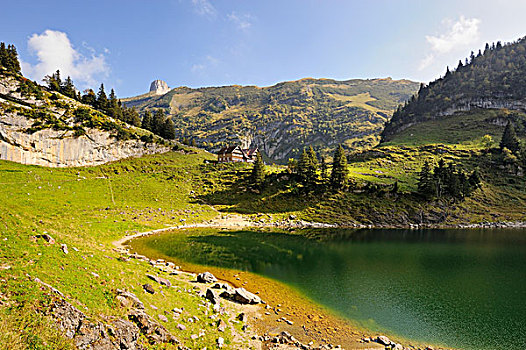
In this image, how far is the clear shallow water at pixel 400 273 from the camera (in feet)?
68.6

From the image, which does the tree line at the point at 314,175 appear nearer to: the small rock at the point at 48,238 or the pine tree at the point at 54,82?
the small rock at the point at 48,238

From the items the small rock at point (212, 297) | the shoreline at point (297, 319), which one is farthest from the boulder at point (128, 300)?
the shoreline at point (297, 319)

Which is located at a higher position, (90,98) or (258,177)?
(90,98)

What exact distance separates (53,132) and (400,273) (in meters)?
109

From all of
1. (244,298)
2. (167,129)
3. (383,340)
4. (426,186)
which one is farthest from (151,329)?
(167,129)

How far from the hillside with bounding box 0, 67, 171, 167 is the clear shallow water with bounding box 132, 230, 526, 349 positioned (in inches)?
2536

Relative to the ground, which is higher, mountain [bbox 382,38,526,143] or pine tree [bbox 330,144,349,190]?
mountain [bbox 382,38,526,143]

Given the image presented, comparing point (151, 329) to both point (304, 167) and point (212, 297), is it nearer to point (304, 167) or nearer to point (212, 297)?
point (212, 297)

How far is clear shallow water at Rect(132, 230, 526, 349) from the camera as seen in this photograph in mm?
20906

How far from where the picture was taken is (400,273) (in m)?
33.8

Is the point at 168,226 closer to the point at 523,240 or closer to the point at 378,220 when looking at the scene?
the point at 378,220

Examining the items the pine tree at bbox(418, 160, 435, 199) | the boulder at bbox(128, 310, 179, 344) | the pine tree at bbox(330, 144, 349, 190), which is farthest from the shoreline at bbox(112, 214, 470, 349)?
the pine tree at bbox(418, 160, 435, 199)

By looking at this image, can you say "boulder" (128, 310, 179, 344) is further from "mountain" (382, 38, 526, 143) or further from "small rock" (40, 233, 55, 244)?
"mountain" (382, 38, 526, 143)

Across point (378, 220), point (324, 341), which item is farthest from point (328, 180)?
point (324, 341)
